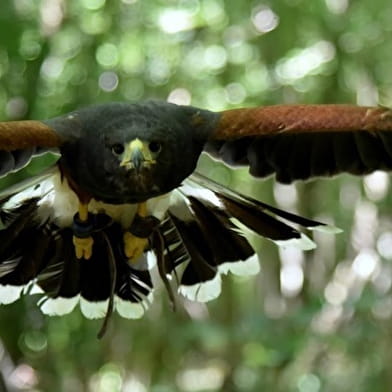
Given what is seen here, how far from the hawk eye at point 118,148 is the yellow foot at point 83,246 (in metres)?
0.77

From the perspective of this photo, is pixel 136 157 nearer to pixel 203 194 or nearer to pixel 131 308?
pixel 203 194

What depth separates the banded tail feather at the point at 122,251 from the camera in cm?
421

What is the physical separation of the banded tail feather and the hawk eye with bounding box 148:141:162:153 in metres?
0.73

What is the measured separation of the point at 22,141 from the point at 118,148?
36 centimetres

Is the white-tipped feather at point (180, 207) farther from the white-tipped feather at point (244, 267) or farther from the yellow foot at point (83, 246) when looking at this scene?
the yellow foot at point (83, 246)

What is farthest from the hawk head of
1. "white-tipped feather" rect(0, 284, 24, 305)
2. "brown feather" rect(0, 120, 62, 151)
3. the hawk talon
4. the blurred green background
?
the blurred green background

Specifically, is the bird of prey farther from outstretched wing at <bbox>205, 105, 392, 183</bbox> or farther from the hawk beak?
the hawk beak

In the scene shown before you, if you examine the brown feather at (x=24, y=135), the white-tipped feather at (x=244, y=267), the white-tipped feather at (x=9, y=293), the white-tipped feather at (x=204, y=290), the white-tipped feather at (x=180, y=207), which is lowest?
the white-tipped feather at (x=204, y=290)

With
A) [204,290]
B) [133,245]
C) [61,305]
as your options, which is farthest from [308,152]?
[61,305]

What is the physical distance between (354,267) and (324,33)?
5.45 ft

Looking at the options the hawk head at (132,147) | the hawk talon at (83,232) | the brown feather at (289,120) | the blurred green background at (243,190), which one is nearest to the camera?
the hawk head at (132,147)

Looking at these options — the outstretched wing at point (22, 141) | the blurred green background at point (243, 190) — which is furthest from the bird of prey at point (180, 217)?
the blurred green background at point (243, 190)

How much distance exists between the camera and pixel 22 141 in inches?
135

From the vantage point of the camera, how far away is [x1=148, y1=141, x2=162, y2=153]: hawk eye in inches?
139
